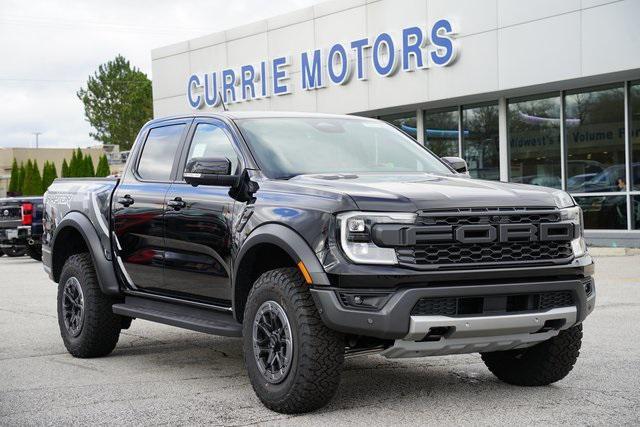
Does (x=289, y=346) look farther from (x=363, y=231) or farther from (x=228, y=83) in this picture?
(x=228, y=83)

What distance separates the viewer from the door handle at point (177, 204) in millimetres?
7152

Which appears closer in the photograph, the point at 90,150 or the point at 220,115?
the point at 220,115

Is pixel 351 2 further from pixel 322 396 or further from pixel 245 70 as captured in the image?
pixel 322 396

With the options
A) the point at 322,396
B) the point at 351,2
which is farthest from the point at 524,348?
the point at 351,2

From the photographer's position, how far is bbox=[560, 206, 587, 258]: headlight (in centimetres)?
612

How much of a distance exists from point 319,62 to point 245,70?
3294 millimetres

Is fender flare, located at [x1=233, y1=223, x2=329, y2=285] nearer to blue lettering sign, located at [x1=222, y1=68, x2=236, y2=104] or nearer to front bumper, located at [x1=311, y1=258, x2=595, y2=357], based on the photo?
front bumper, located at [x1=311, y1=258, x2=595, y2=357]

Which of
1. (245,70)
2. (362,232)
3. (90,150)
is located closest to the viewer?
(362,232)

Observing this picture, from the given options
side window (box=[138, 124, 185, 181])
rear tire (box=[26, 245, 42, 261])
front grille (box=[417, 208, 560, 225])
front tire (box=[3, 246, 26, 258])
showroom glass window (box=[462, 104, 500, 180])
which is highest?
showroom glass window (box=[462, 104, 500, 180])

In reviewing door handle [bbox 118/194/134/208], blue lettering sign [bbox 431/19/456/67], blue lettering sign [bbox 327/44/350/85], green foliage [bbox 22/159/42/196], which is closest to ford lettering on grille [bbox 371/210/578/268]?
door handle [bbox 118/194/134/208]

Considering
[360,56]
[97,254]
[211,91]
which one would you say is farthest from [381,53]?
[97,254]

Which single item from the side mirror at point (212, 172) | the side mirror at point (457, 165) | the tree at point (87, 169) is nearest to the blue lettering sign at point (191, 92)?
the tree at point (87, 169)

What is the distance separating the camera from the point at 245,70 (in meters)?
30.1

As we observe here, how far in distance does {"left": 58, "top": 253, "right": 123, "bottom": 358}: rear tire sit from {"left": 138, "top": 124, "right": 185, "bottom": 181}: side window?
101cm
